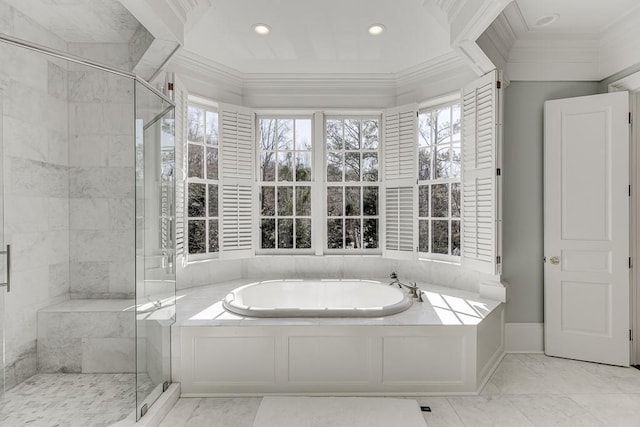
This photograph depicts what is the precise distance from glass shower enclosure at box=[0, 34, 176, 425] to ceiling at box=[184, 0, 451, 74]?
2.48 feet

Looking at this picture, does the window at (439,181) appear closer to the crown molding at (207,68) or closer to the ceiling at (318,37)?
the ceiling at (318,37)

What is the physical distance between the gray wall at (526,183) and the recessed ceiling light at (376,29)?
1.22 metres

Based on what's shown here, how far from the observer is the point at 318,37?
2.54m

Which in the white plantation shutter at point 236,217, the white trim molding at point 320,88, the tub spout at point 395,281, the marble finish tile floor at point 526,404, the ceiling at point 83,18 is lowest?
the marble finish tile floor at point 526,404

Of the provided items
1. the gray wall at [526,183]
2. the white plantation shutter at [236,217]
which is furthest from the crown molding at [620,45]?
the white plantation shutter at [236,217]

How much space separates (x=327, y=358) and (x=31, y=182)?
232cm

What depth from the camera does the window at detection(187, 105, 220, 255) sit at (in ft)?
10.0

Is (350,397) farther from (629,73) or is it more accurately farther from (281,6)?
(629,73)

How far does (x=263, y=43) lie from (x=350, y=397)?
2707mm

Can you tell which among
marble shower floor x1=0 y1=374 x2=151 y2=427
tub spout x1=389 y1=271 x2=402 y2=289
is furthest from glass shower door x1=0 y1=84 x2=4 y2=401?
tub spout x1=389 y1=271 x2=402 y2=289

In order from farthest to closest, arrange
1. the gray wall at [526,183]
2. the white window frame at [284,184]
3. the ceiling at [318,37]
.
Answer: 1. the white window frame at [284,184]
2. the gray wall at [526,183]
3. the ceiling at [318,37]

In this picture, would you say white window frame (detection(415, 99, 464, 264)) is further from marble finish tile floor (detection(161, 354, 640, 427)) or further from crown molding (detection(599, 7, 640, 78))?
crown molding (detection(599, 7, 640, 78))

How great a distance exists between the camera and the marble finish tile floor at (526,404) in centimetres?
188

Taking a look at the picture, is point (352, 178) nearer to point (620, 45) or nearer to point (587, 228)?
point (587, 228)
